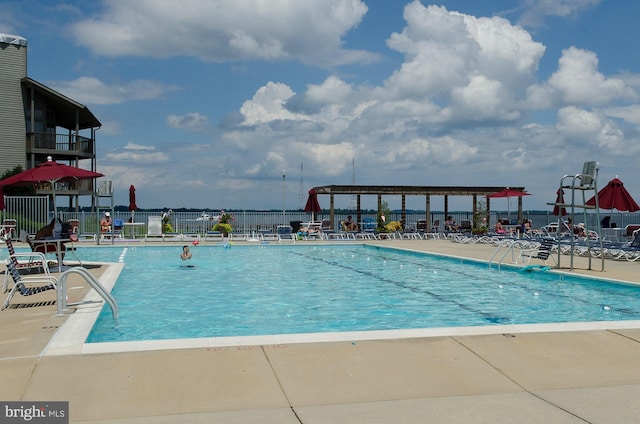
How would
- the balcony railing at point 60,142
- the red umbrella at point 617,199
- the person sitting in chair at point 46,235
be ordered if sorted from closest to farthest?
1. the person sitting in chair at point 46,235
2. the red umbrella at point 617,199
3. the balcony railing at point 60,142

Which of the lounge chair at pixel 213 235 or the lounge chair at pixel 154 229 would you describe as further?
the lounge chair at pixel 213 235

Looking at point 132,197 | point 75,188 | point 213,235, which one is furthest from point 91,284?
point 75,188

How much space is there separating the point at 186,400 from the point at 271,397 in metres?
0.57

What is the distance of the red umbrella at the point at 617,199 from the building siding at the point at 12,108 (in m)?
26.0

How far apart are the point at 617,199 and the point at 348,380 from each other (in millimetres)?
16228

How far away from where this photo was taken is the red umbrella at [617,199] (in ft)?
58.8

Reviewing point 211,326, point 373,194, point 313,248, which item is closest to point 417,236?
point 373,194

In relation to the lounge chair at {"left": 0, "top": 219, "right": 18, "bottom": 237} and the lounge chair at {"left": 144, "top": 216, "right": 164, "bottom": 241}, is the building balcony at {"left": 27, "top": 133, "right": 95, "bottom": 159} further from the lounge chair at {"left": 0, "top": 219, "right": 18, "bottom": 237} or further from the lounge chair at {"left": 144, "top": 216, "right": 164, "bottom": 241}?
the lounge chair at {"left": 144, "top": 216, "right": 164, "bottom": 241}

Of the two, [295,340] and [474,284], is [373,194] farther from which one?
[295,340]

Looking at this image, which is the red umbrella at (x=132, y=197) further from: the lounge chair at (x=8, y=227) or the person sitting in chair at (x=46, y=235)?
the person sitting in chair at (x=46, y=235)

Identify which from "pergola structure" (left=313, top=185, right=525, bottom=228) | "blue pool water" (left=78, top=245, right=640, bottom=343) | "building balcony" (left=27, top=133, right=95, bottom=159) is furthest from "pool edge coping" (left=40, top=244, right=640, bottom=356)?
"building balcony" (left=27, top=133, right=95, bottom=159)

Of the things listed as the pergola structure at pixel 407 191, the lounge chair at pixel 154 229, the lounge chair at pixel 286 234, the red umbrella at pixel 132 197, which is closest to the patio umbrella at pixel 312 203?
the pergola structure at pixel 407 191

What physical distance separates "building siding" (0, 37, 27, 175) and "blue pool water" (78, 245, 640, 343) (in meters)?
15.9

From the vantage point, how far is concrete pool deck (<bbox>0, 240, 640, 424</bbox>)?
149 inches
